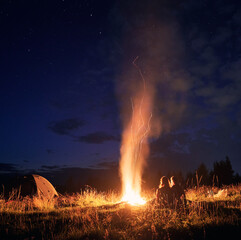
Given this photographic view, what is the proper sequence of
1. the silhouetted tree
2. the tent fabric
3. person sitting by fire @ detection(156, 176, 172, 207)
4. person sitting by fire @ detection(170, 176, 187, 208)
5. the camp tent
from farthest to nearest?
the silhouetted tree < the tent fabric < the camp tent < person sitting by fire @ detection(156, 176, 172, 207) < person sitting by fire @ detection(170, 176, 187, 208)

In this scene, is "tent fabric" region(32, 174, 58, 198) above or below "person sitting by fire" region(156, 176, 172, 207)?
above

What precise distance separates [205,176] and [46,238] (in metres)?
48.6

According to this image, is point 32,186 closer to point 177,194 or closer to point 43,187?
point 43,187

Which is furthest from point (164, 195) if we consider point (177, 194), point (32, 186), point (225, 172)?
point (225, 172)

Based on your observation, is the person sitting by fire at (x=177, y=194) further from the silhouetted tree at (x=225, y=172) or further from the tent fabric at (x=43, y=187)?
the silhouetted tree at (x=225, y=172)

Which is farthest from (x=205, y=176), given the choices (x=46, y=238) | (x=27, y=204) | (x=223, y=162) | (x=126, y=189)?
(x=46, y=238)

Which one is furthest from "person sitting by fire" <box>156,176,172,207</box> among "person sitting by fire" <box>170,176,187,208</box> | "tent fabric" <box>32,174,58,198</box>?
"tent fabric" <box>32,174,58,198</box>

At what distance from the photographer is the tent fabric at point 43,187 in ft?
46.4

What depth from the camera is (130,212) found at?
8.01 meters

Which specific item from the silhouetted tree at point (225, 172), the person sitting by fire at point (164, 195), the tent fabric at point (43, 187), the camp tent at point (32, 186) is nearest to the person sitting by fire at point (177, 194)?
the person sitting by fire at point (164, 195)

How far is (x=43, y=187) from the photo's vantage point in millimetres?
14742

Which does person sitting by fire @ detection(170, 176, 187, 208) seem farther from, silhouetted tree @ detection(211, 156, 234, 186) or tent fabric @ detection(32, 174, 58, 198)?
silhouetted tree @ detection(211, 156, 234, 186)

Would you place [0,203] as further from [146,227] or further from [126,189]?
[146,227]

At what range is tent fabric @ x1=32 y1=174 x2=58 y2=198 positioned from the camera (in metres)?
14.1
